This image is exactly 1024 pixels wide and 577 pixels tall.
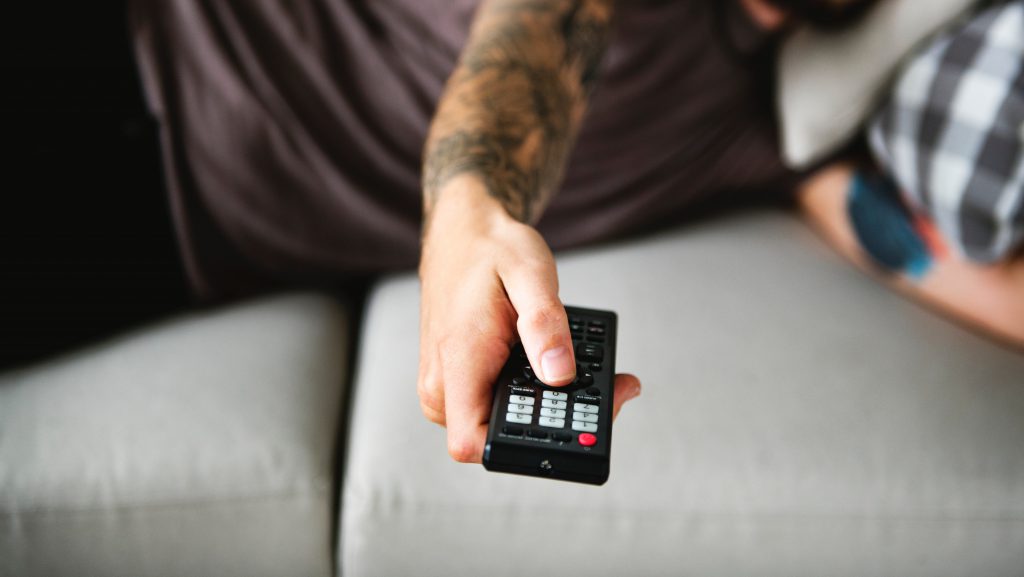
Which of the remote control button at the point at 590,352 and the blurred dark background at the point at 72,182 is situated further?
the blurred dark background at the point at 72,182

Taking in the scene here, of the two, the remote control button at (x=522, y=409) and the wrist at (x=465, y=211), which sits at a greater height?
the wrist at (x=465, y=211)

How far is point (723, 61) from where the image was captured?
0.82 meters

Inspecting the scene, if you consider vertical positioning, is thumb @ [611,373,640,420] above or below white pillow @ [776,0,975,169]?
below

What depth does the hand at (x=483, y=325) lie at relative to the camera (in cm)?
39

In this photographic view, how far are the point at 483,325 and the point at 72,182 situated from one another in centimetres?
51

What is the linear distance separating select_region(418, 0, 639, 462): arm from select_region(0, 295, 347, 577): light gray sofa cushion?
0.22 m

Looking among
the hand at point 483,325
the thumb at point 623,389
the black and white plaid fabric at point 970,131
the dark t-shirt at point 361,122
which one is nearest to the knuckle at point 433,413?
the hand at point 483,325

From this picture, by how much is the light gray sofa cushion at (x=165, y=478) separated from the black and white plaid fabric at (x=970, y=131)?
0.62 m

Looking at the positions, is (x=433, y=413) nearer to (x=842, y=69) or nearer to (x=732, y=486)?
(x=732, y=486)

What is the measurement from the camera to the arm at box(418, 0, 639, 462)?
0.40 meters

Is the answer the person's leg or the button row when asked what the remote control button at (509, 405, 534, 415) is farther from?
the person's leg

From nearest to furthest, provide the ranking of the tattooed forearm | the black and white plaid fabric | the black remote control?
the black remote control < the tattooed forearm < the black and white plaid fabric

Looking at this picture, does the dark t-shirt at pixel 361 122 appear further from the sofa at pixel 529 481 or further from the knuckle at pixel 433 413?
the knuckle at pixel 433 413

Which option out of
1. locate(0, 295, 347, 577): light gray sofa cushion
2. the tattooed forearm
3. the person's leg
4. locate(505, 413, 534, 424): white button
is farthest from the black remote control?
the person's leg
